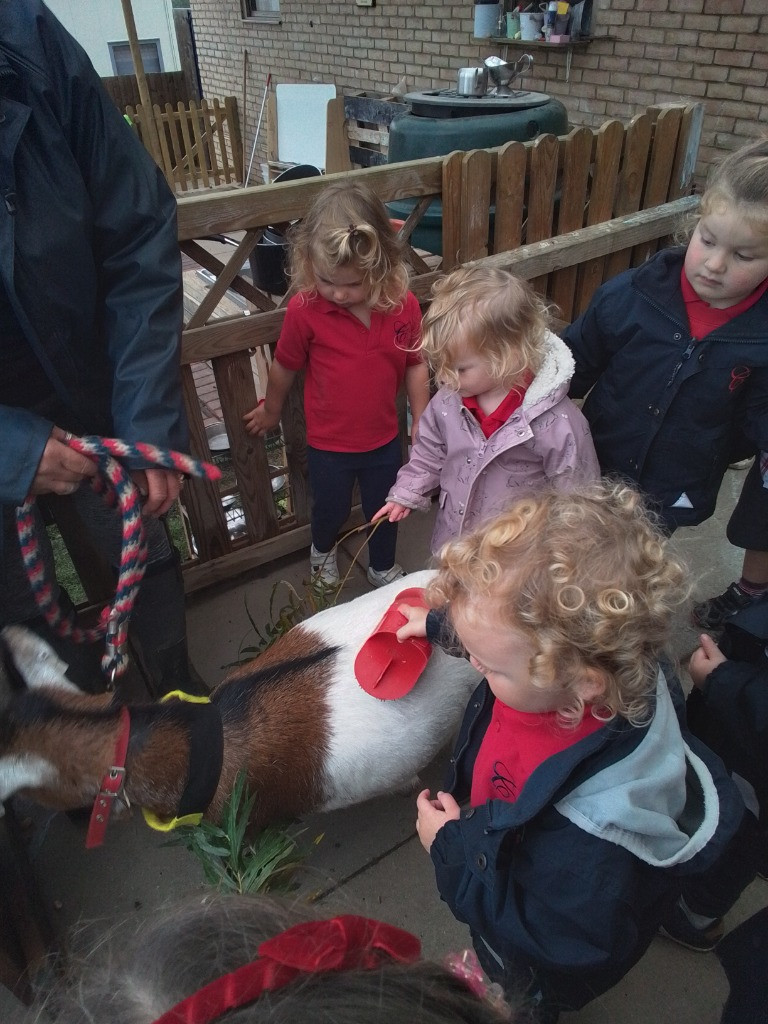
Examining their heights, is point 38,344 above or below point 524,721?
above

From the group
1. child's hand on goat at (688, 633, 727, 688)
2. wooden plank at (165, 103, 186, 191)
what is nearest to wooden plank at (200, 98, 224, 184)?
wooden plank at (165, 103, 186, 191)

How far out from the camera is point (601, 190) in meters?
3.55

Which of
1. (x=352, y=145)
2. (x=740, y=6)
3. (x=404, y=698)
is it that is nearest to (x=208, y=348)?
(x=404, y=698)

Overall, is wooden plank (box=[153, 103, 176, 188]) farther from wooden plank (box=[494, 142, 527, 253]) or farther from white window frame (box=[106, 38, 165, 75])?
wooden plank (box=[494, 142, 527, 253])

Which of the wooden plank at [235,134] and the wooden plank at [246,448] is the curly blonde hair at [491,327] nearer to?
the wooden plank at [246,448]

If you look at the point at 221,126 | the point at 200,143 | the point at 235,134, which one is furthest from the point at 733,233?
the point at 235,134

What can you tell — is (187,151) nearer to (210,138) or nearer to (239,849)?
(210,138)

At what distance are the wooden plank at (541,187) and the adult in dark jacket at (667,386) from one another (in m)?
1.16

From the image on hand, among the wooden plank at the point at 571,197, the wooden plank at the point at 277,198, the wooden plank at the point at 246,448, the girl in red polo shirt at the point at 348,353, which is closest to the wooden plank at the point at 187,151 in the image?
the wooden plank at the point at 571,197

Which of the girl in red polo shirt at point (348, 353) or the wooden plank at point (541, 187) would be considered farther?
the wooden plank at point (541, 187)

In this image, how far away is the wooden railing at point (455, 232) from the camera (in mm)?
2541

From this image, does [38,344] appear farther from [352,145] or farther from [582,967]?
[352,145]

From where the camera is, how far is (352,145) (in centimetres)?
848

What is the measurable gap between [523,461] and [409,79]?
26.9 ft
